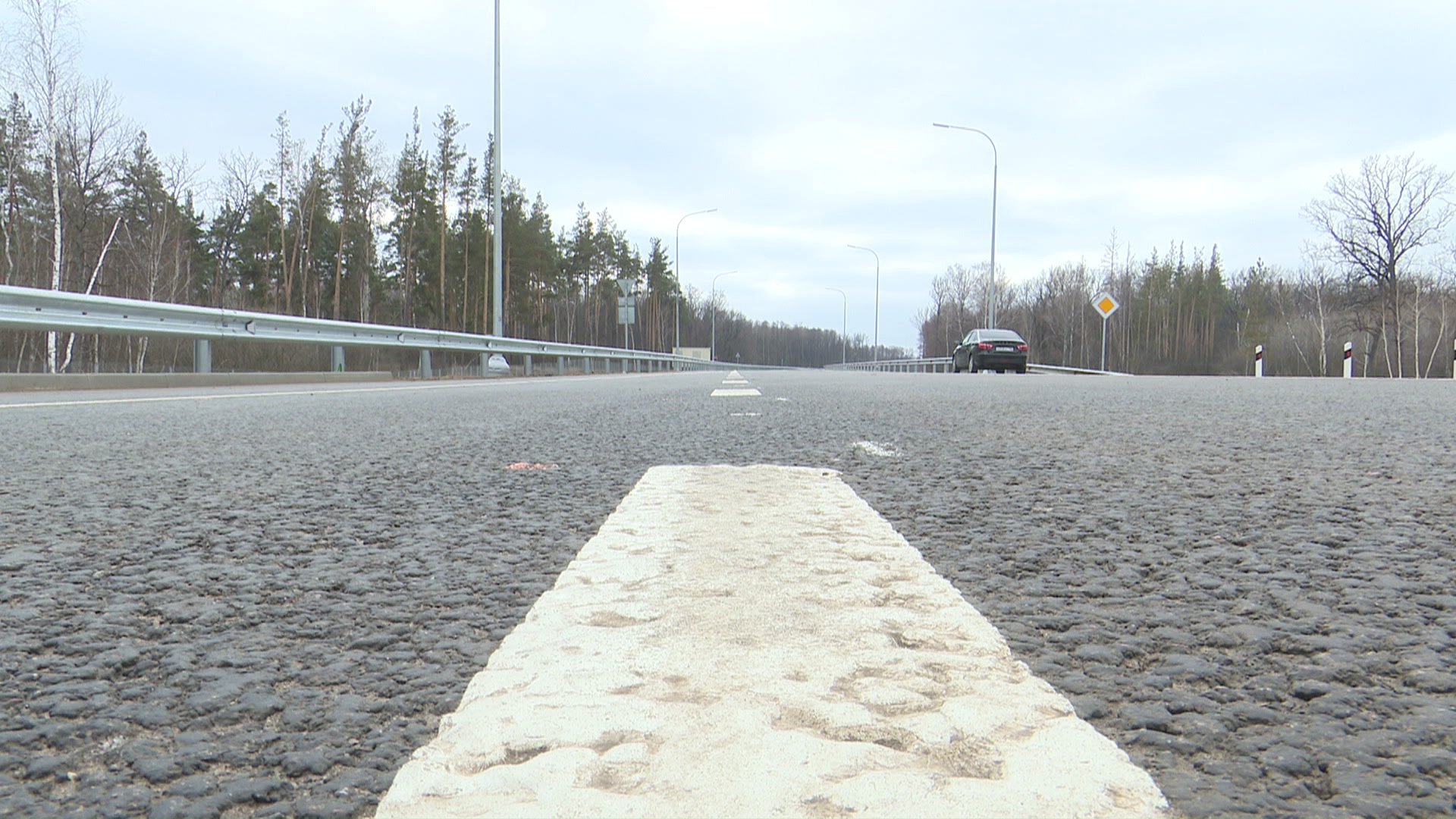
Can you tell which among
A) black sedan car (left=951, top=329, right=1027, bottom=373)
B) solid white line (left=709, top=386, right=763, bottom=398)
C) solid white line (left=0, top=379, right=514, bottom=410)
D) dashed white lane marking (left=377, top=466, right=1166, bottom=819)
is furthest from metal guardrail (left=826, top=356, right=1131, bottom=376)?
dashed white lane marking (left=377, top=466, right=1166, bottom=819)

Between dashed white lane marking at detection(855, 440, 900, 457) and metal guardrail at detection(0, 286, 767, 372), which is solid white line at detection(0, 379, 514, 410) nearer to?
metal guardrail at detection(0, 286, 767, 372)

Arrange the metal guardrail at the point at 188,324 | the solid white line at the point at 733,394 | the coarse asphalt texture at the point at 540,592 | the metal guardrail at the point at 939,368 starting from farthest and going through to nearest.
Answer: the metal guardrail at the point at 939,368, the metal guardrail at the point at 188,324, the solid white line at the point at 733,394, the coarse asphalt texture at the point at 540,592

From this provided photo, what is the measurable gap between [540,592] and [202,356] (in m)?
11.3

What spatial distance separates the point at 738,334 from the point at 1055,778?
14615 centimetres

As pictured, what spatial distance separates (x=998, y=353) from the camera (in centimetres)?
2633

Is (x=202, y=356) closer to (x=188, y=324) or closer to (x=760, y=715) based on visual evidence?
(x=188, y=324)

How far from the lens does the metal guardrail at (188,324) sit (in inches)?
333

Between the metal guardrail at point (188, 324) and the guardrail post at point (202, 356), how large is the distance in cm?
8

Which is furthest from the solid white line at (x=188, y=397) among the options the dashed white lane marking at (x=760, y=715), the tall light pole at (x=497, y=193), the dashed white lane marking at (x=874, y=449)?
the tall light pole at (x=497, y=193)

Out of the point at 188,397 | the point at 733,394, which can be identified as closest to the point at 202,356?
the point at 188,397

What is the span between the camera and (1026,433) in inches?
175

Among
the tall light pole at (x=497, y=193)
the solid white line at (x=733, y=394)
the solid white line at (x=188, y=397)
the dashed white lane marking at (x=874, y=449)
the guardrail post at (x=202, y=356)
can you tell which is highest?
the tall light pole at (x=497, y=193)

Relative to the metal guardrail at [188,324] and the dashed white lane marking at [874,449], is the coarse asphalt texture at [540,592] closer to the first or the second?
the dashed white lane marking at [874,449]

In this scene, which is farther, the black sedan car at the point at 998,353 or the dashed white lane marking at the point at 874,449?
the black sedan car at the point at 998,353
